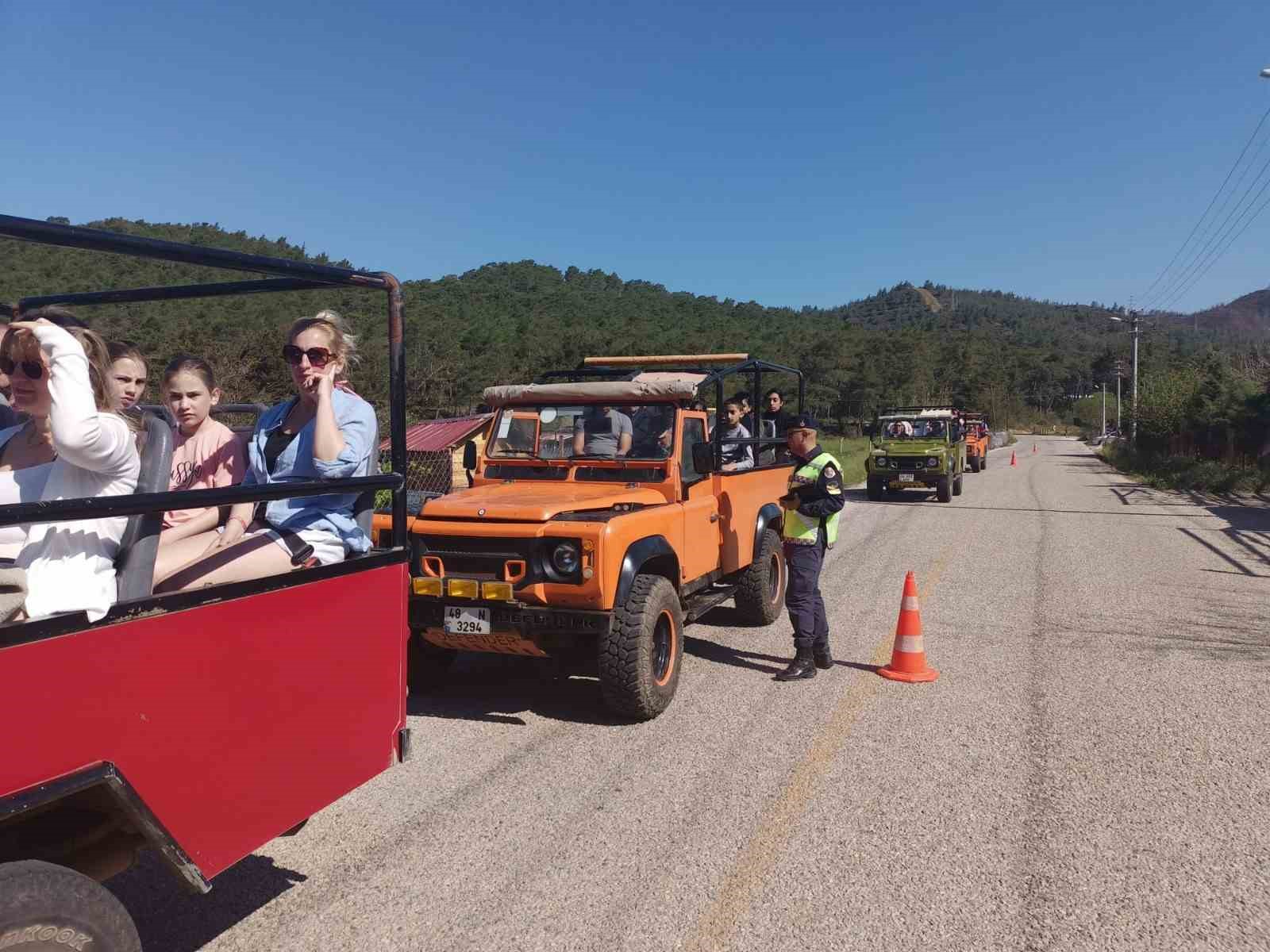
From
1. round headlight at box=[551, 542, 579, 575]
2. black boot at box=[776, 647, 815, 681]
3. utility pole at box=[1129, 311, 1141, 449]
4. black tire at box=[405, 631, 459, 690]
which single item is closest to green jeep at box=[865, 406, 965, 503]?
black boot at box=[776, 647, 815, 681]

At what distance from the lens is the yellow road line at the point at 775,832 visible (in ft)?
10.7

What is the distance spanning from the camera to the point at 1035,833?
13.1ft

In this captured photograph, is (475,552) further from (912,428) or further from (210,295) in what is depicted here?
(912,428)

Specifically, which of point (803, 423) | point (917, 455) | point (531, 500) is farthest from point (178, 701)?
point (917, 455)

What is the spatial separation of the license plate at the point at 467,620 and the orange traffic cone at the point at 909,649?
3.00m

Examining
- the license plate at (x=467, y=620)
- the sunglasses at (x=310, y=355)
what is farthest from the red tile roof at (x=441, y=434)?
the sunglasses at (x=310, y=355)

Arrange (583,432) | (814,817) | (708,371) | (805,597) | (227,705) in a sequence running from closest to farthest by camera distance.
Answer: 1. (227,705)
2. (814,817)
3. (805,597)
4. (583,432)
5. (708,371)

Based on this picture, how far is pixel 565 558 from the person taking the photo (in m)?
5.14

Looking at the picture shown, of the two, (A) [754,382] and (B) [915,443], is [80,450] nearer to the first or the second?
(A) [754,382]

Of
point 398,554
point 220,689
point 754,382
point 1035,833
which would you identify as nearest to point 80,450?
point 220,689

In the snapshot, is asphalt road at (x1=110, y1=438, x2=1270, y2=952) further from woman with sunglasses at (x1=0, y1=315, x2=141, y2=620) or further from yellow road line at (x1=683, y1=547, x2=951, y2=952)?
woman with sunglasses at (x1=0, y1=315, x2=141, y2=620)

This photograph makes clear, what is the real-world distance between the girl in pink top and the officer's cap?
393 cm

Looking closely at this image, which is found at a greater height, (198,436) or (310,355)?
(310,355)

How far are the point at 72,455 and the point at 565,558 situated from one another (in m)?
3.03
